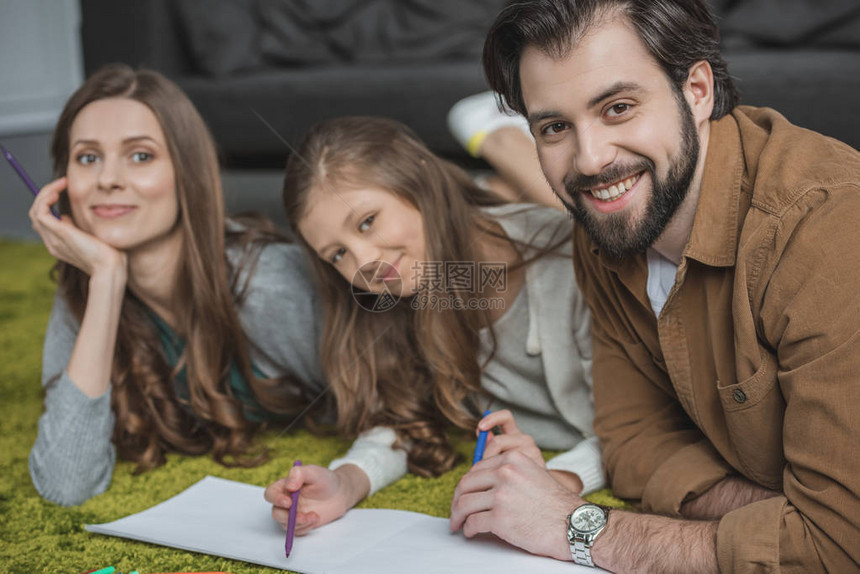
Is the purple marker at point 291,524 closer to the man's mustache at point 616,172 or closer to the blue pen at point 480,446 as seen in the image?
the blue pen at point 480,446

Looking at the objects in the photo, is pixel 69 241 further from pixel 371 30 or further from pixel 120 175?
pixel 371 30

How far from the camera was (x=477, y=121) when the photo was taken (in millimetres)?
1846

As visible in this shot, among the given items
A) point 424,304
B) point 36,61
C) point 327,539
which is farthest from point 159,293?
point 36,61

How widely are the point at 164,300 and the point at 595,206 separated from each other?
765mm

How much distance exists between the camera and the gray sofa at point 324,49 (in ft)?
6.82

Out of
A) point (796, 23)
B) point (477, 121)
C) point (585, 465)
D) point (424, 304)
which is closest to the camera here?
point (585, 465)

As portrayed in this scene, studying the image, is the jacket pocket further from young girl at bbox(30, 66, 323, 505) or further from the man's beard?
young girl at bbox(30, 66, 323, 505)

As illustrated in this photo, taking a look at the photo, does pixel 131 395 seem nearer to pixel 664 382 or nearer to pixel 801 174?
pixel 664 382

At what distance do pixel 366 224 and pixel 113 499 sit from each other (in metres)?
0.52

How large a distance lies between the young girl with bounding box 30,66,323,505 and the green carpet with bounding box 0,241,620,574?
4cm

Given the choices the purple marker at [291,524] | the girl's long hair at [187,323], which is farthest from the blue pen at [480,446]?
the girl's long hair at [187,323]

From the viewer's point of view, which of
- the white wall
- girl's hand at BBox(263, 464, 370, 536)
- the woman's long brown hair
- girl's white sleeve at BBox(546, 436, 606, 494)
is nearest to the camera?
girl's hand at BBox(263, 464, 370, 536)

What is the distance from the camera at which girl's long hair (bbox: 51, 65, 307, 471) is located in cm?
133

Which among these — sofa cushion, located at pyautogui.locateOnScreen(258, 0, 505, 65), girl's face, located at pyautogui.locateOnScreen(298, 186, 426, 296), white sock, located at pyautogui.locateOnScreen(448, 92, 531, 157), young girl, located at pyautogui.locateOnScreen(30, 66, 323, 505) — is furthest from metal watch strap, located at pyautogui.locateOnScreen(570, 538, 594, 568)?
sofa cushion, located at pyautogui.locateOnScreen(258, 0, 505, 65)
